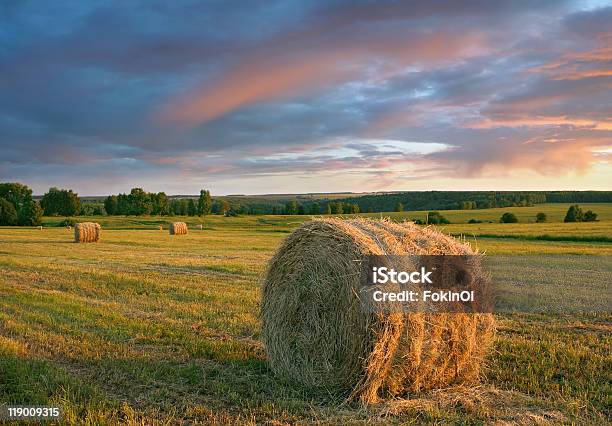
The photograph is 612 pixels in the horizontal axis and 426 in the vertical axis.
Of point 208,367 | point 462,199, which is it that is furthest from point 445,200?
point 208,367

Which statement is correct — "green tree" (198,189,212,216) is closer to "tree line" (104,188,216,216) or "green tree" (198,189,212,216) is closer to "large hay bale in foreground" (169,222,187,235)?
"tree line" (104,188,216,216)

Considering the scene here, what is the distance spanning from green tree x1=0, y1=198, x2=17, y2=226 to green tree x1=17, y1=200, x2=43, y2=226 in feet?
2.24

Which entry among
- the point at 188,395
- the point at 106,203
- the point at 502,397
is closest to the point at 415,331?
the point at 502,397

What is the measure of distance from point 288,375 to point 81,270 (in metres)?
13.1

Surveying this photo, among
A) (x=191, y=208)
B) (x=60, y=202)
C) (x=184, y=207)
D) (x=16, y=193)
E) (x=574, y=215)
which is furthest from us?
(x=184, y=207)

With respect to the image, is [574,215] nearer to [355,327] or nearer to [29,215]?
[355,327]

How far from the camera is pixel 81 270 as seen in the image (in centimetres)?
1841

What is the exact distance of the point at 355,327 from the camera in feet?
21.7

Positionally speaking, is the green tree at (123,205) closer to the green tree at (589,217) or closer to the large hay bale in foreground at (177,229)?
the large hay bale in foreground at (177,229)

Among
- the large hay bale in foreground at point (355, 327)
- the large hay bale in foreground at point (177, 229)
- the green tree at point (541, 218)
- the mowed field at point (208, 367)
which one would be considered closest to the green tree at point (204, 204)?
the large hay bale in foreground at point (177, 229)

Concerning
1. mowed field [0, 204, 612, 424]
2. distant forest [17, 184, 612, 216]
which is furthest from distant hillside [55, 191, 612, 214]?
mowed field [0, 204, 612, 424]

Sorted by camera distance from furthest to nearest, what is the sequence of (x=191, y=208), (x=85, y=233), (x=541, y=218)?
(x=191, y=208), (x=541, y=218), (x=85, y=233)

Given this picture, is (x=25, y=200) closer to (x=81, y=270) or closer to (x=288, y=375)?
(x=81, y=270)

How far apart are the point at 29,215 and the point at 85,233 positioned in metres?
44.4
